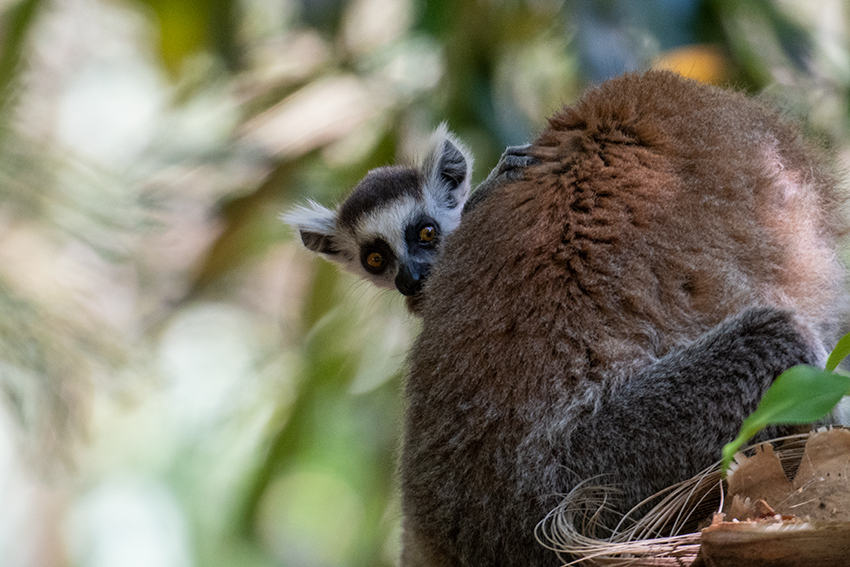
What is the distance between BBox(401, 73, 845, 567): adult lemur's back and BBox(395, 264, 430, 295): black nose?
843 mm

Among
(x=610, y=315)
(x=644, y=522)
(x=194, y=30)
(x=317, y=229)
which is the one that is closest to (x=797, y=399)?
(x=644, y=522)

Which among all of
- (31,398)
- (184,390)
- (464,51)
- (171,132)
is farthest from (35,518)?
(464,51)

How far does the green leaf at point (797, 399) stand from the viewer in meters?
1.44

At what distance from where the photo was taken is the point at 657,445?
2217 millimetres

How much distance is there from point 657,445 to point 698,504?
23 cm

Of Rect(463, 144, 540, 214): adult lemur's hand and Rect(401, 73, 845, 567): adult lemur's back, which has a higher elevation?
Rect(463, 144, 540, 214): adult lemur's hand

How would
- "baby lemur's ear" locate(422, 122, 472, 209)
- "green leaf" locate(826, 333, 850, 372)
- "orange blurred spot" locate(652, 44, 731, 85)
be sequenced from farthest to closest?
1. "orange blurred spot" locate(652, 44, 731, 85)
2. "baby lemur's ear" locate(422, 122, 472, 209)
3. "green leaf" locate(826, 333, 850, 372)

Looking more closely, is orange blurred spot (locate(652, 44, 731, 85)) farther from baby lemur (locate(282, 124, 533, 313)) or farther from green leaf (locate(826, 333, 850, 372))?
green leaf (locate(826, 333, 850, 372))

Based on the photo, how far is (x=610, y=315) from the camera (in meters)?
2.43

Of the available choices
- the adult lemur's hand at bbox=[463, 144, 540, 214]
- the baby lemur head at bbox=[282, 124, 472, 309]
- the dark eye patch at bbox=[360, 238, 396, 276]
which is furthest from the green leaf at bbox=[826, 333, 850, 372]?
the dark eye patch at bbox=[360, 238, 396, 276]

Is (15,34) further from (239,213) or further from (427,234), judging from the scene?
(427,234)

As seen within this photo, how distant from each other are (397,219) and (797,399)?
273cm

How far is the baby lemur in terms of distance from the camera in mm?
3951

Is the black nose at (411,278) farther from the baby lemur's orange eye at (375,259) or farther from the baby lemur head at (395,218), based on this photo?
the baby lemur's orange eye at (375,259)
